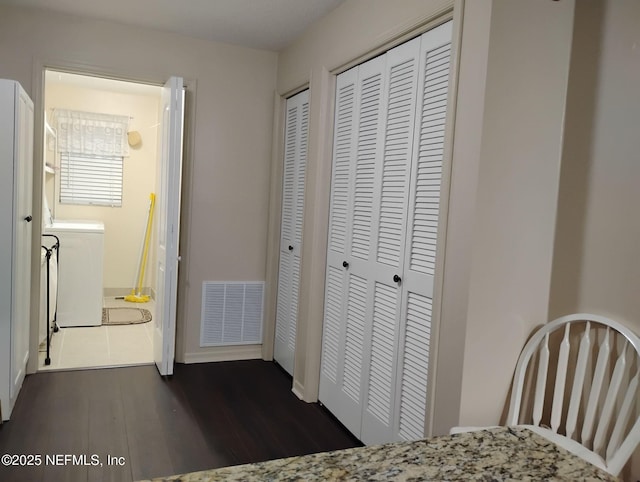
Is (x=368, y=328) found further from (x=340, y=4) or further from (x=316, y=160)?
(x=340, y=4)

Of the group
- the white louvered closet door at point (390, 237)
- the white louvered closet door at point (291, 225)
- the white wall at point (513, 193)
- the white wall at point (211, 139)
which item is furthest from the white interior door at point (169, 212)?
the white wall at point (513, 193)

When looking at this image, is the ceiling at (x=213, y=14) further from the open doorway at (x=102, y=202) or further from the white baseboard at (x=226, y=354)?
the white baseboard at (x=226, y=354)

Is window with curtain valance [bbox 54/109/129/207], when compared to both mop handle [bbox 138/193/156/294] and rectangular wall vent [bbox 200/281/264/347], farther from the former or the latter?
rectangular wall vent [bbox 200/281/264/347]

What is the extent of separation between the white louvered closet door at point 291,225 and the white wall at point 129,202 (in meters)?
2.65

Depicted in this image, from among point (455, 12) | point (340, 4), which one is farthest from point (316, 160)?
point (455, 12)

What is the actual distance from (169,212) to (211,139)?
0.75 m

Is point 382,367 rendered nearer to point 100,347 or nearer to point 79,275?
point 100,347

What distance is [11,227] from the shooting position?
107 inches

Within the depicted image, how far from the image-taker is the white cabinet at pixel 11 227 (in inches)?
106

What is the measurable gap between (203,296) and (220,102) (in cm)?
149

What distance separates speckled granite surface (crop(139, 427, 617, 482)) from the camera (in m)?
0.74

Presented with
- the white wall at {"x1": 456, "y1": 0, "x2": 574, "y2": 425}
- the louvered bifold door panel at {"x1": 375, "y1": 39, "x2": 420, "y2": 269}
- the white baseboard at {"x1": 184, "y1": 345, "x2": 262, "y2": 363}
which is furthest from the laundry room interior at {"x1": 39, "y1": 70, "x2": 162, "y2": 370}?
the white wall at {"x1": 456, "y1": 0, "x2": 574, "y2": 425}

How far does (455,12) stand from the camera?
6.46 ft

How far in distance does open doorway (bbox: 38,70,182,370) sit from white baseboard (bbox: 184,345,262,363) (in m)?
0.82
